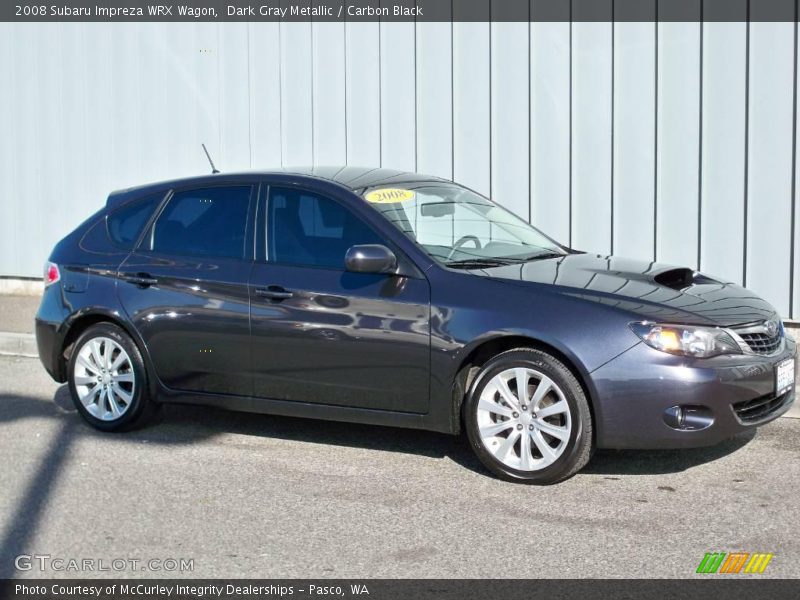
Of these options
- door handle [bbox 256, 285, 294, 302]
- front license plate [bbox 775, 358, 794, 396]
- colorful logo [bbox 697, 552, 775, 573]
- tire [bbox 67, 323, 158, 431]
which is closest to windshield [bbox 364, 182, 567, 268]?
door handle [bbox 256, 285, 294, 302]

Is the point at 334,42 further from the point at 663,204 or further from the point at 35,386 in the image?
the point at 35,386

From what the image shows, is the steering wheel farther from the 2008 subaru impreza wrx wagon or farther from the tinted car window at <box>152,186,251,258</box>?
the tinted car window at <box>152,186,251,258</box>

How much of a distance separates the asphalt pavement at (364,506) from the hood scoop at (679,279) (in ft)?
3.09

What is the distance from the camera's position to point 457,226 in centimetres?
675

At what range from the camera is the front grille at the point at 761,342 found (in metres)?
5.88

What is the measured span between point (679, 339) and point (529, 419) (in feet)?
2.73

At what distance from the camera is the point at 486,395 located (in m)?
5.95

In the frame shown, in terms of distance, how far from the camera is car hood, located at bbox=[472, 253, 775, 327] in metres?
5.77

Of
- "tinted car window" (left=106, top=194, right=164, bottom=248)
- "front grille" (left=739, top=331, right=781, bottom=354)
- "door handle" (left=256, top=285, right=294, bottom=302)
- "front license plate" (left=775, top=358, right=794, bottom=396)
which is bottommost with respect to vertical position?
"front license plate" (left=775, top=358, right=794, bottom=396)

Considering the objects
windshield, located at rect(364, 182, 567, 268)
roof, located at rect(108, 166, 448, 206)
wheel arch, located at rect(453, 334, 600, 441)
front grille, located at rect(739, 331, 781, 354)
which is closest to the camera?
wheel arch, located at rect(453, 334, 600, 441)

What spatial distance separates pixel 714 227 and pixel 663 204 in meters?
0.46

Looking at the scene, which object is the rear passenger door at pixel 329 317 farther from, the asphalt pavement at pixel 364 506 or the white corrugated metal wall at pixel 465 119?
the white corrugated metal wall at pixel 465 119
